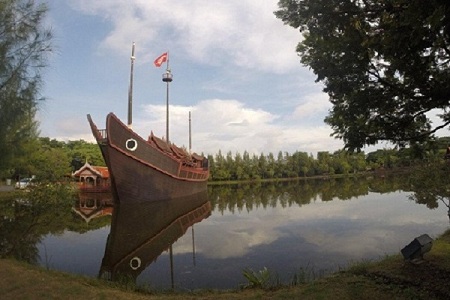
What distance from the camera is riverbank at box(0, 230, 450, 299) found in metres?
5.23

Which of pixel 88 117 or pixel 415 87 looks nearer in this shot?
pixel 415 87

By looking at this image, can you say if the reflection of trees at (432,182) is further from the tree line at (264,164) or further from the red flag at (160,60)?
the tree line at (264,164)

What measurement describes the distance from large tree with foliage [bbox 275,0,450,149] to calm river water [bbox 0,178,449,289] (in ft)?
12.8

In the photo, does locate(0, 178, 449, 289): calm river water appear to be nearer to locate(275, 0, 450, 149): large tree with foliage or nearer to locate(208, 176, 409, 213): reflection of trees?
locate(208, 176, 409, 213): reflection of trees

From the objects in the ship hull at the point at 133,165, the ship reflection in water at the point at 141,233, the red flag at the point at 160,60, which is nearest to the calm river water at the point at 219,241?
the ship reflection in water at the point at 141,233

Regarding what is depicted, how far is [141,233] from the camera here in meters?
14.5

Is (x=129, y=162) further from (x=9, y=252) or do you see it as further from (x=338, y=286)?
(x=338, y=286)

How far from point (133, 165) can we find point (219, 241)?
1145cm

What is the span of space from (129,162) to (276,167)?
54.4 meters

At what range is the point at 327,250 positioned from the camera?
11.5 metres

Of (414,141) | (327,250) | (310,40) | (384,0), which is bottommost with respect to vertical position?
(327,250)

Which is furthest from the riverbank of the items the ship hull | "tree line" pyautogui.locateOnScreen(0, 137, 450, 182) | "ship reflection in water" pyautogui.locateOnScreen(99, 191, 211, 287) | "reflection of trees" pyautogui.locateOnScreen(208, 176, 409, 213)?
"tree line" pyautogui.locateOnScreen(0, 137, 450, 182)

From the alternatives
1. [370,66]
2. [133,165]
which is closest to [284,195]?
[133,165]

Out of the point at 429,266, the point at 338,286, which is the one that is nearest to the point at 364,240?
the point at 429,266
